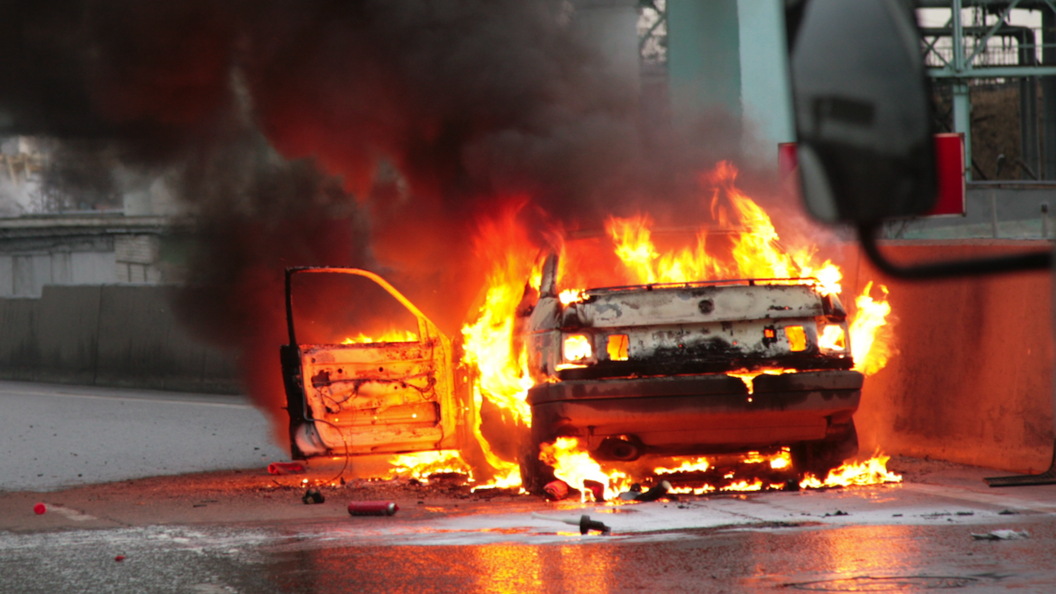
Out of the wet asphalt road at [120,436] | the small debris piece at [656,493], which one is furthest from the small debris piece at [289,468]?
the small debris piece at [656,493]

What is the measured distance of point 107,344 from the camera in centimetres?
1948

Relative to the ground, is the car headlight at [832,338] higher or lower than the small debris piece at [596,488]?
higher

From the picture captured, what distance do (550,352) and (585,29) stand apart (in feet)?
18.7

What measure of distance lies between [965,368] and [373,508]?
441 centimetres

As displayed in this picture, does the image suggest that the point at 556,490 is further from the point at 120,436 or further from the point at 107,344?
the point at 107,344

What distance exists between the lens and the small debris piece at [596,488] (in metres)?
7.90

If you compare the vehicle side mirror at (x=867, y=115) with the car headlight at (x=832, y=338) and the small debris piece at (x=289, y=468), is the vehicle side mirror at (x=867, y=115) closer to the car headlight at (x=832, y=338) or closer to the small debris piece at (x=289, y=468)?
the car headlight at (x=832, y=338)

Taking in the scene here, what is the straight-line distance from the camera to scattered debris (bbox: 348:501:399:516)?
297 inches

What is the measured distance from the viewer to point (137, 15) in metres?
12.1

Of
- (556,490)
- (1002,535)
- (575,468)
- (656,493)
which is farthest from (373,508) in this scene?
(1002,535)

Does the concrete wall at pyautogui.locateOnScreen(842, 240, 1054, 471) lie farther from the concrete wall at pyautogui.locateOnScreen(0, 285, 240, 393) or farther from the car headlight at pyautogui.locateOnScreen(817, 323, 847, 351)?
the concrete wall at pyautogui.locateOnScreen(0, 285, 240, 393)

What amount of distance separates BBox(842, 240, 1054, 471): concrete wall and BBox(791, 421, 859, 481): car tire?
1.34 m

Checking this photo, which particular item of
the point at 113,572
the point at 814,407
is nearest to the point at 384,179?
the point at 814,407

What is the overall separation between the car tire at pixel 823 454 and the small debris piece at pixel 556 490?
56.3 inches
